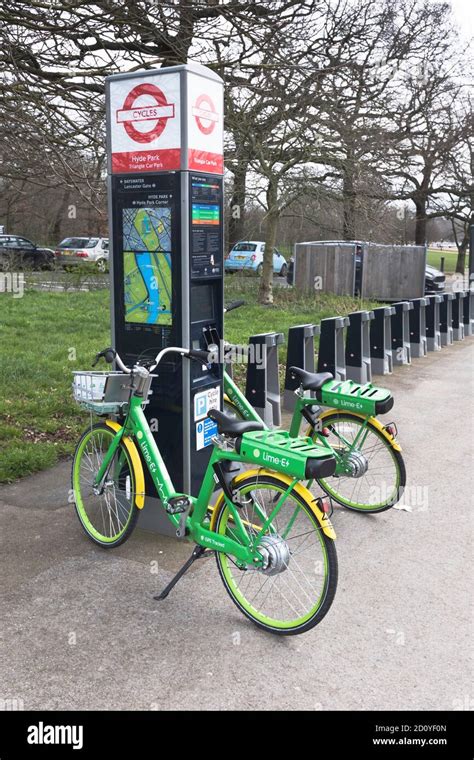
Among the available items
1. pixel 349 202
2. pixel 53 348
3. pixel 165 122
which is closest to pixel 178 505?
pixel 165 122

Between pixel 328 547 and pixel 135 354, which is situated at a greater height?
pixel 135 354

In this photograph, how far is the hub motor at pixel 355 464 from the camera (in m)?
4.71

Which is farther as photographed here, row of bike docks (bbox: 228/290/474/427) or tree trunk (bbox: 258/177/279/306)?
tree trunk (bbox: 258/177/279/306)

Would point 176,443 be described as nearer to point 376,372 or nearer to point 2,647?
point 2,647

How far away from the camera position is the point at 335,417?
482cm

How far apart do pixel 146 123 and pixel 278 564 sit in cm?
254

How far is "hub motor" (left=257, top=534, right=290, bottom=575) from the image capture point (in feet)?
10.8

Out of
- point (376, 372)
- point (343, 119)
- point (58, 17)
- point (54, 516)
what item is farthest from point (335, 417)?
point (343, 119)

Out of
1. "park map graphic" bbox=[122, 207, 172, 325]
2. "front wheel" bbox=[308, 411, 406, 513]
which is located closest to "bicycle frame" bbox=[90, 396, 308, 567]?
"park map graphic" bbox=[122, 207, 172, 325]

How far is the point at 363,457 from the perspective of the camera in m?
4.72

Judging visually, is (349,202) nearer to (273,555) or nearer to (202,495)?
(202,495)

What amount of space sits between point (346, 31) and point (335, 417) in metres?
5.68

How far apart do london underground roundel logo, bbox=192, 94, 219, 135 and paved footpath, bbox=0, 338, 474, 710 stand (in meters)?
2.41

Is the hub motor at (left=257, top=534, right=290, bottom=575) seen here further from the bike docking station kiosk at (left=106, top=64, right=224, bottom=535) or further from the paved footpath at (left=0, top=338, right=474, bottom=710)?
the bike docking station kiosk at (left=106, top=64, right=224, bottom=535)
